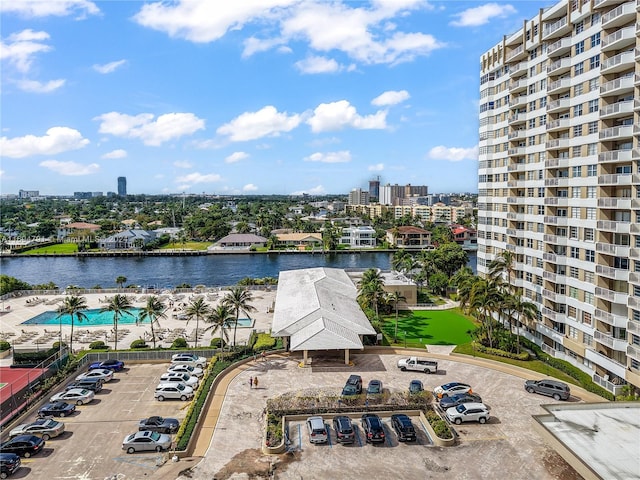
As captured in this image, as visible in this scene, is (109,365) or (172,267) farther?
(172,267)

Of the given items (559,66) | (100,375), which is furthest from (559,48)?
(100,375)

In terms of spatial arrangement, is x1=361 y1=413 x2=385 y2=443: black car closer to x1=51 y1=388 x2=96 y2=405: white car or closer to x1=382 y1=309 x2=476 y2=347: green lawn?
x1=382 y1=309 x2=476 y2=347: green lawn

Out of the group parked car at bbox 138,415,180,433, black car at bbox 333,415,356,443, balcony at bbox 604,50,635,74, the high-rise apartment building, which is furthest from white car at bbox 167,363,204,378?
balcony at bbox 604,50,635,74

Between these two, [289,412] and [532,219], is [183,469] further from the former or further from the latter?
[532,219]

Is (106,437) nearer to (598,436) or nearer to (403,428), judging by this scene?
(403,428)

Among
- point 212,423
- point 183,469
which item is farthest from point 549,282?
point 183,469

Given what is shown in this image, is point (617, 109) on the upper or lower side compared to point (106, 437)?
upper

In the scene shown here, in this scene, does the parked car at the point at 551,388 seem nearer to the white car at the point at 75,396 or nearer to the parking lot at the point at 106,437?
the parking lot at the point at 106,437
